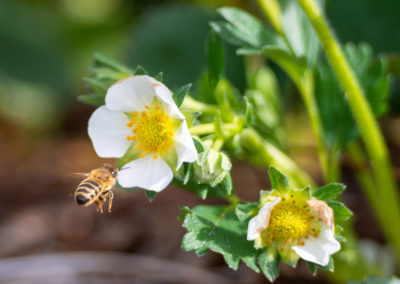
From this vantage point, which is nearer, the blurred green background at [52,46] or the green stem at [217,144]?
the green stem at [217,144]

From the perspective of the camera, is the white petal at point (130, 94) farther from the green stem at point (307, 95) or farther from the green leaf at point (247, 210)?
the green stem at point (307, 95)

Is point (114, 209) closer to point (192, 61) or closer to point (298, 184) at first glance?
point (192, 61)

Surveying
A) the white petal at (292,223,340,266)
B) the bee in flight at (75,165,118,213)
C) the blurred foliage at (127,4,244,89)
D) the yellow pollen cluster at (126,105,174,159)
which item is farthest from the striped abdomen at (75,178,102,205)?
the blurred foliage at (127,4,244,89)

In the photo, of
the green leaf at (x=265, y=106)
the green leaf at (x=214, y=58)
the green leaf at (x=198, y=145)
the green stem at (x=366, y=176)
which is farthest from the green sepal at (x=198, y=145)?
the green stem at (x=366, y=176)

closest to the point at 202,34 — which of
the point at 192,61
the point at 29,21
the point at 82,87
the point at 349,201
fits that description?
the point at 192,61

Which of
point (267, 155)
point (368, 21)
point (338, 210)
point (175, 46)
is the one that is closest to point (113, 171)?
point (267, 155)

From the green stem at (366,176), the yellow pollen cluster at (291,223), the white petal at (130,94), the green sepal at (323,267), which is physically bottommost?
the green sepal at (323,267)
